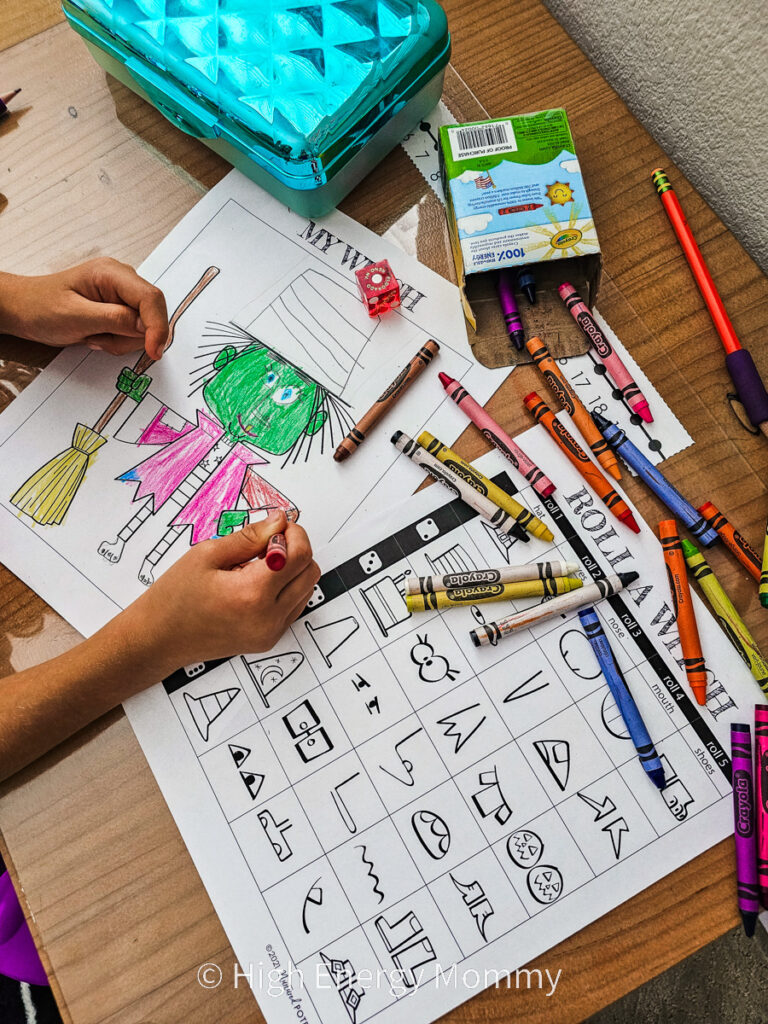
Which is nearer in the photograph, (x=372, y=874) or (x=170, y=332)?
(x=372, y=874)

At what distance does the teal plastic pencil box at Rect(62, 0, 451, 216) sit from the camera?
2.10 ft

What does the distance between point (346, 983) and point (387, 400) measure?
483mm

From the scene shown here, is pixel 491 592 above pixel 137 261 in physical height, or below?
below

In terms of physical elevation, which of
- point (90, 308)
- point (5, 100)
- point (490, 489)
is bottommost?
point (490, 489)

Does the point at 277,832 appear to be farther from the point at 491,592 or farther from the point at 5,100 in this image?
the point at 5,100

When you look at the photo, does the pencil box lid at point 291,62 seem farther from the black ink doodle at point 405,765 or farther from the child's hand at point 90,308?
the black ink doodle at point 405,765

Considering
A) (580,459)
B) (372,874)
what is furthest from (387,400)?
(372,874)

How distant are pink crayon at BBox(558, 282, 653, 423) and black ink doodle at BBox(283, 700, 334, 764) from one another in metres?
0.40

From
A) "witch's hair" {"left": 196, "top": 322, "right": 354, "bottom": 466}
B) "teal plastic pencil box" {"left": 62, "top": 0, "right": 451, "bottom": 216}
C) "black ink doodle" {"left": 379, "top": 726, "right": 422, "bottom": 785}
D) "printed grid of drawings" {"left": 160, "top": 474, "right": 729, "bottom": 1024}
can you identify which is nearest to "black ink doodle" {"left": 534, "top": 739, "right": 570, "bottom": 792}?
"printed grid of drawings" {"left": 160, "top": 474, "right": 729, "bottom": 1024}

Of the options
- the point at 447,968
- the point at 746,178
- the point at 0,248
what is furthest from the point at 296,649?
the point at 746,178

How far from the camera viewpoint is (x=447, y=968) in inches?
22.0

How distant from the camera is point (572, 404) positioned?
2.17 feet

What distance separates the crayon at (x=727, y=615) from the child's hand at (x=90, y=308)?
524mm

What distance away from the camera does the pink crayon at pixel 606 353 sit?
2.17 feet
